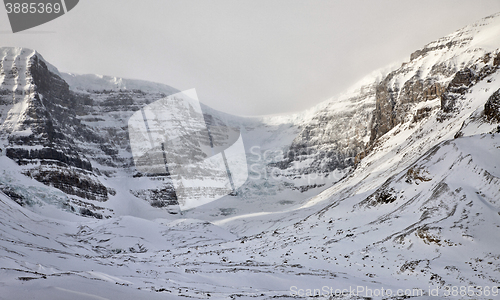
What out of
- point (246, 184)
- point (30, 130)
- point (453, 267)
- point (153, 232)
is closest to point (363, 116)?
point (246, 184)

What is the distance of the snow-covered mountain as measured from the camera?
19.4 metres

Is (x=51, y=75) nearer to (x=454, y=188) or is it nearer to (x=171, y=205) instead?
(x=171, y=205)

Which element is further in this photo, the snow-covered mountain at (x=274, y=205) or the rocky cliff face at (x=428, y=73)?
the rocky cliff face at (x=428, y=73)

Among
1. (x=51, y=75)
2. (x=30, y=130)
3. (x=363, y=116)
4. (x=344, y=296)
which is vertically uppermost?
(x=51, y=75)

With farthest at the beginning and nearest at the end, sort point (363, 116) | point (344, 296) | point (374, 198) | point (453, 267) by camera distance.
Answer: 1. point (363, 116)
2. point (374, 198)
3. point (453, 267)
4. point (344, 296)

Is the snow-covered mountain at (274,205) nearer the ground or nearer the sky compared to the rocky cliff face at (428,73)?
nearer the ground

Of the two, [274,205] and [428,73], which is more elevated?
[428,73]

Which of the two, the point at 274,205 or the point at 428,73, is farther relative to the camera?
the point at 274,205

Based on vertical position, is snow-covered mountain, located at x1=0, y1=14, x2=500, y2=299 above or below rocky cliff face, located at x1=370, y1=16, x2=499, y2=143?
below

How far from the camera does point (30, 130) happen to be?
5231 inches

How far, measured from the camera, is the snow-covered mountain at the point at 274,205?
19.4m

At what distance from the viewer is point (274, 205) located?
172 m

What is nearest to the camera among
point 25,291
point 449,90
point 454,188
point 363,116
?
point 25,291

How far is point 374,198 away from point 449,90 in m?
47.3
